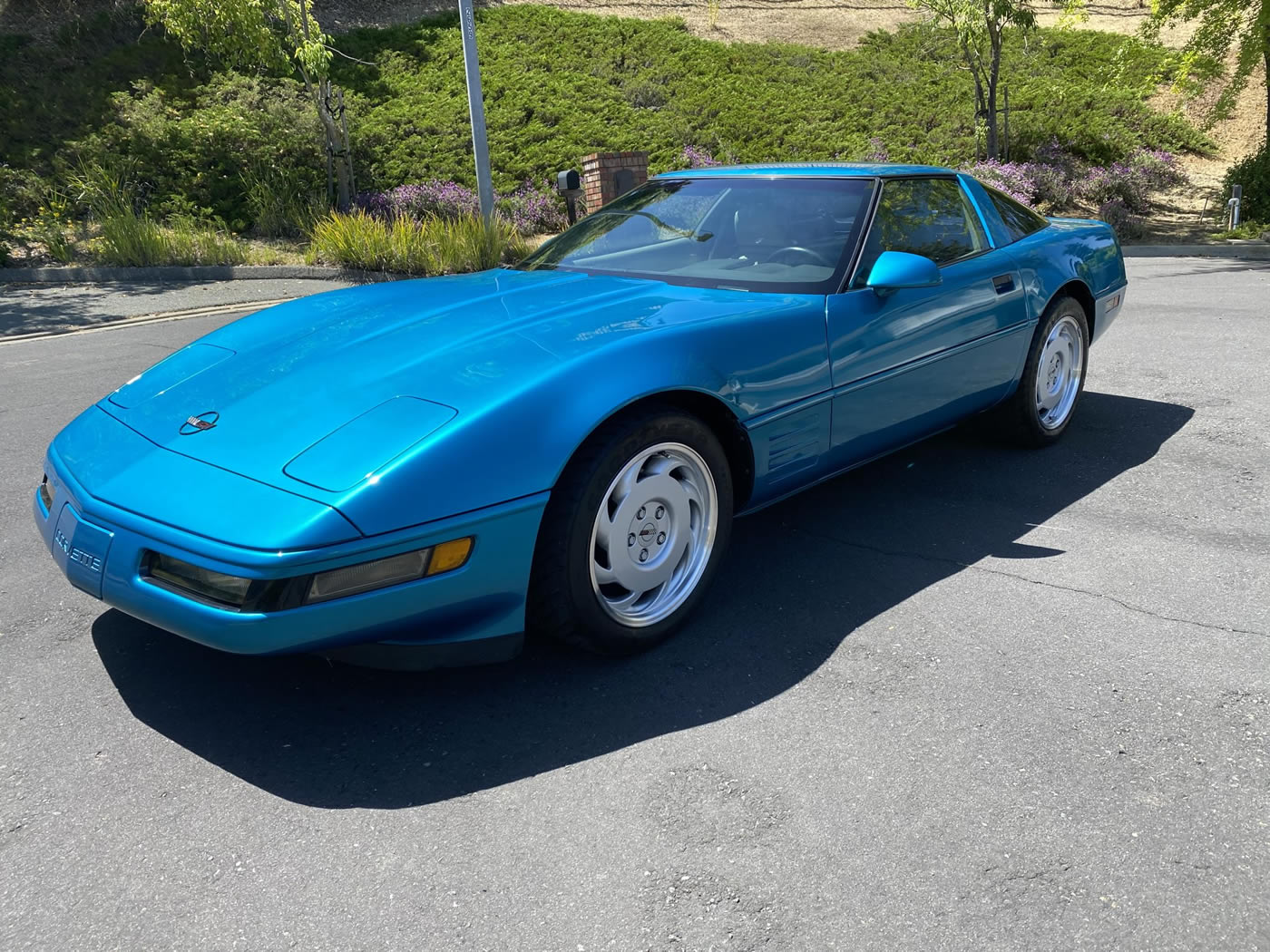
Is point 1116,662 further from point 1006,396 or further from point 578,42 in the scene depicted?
point 578,42

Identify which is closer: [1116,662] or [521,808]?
[521,808]

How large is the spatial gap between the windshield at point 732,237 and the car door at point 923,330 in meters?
0.14

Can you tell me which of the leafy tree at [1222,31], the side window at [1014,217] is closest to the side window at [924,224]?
the side window at [1014,217]

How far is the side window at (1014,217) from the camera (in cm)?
466

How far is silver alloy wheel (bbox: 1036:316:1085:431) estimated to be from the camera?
482 cm

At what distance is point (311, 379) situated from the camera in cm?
292

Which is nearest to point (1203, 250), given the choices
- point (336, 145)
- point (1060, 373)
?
point (1060, 373)

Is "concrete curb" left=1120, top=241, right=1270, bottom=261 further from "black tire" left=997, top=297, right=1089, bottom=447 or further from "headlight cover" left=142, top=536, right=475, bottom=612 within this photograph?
"headlight cover" left=142, top=536, right=475, bottom=612

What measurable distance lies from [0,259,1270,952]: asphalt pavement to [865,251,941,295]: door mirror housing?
0.96 meters

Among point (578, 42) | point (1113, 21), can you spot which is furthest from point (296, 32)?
point (1113, 21)

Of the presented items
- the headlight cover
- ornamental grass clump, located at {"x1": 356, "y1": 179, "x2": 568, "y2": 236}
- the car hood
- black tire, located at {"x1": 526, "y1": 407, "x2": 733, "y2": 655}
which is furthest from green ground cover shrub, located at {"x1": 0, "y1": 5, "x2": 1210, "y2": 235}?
the headlight cover

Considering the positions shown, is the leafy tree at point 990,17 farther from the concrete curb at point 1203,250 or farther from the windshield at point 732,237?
the windshield at point 732,237

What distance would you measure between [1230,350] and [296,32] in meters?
11.4

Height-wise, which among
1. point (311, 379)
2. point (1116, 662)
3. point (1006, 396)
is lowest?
point (1116, 662)
